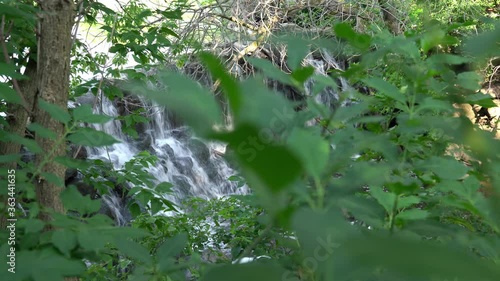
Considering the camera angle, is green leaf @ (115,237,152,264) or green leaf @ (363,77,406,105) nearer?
green leaf @ (115,237,152,264)

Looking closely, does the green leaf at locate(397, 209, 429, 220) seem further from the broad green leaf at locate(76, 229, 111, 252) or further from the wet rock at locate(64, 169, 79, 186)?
the wet rock at locate(64, 169, 79, 186)

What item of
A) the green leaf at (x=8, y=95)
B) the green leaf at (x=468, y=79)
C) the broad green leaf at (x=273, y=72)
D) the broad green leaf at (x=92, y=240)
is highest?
the green leaf at (x=8, y=95)

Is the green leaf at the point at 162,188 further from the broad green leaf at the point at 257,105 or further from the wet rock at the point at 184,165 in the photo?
the wet rock at the point at 184,165

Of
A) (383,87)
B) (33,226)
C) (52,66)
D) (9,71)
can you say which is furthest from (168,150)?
(383,87)

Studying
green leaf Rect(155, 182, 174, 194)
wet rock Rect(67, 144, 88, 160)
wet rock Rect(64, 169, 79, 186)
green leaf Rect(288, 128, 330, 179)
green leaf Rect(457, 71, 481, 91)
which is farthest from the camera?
wet rock Rect(64, 169, 79, 186)

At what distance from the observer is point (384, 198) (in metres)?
0.71

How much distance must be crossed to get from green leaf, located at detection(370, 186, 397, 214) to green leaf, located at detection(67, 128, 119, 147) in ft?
1.74

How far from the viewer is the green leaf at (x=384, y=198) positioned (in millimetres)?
694

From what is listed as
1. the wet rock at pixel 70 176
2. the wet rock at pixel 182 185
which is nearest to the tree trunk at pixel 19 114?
the wet rock at pixel 70 176

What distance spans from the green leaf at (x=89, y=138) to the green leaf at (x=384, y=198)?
0.53m

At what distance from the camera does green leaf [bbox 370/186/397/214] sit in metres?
0.69

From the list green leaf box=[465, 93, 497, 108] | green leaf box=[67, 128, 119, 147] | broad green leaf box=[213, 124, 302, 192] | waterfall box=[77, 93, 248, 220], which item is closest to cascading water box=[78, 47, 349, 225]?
waterfall box=[77, 93, 248, 220]

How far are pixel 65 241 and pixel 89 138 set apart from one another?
27 centimetres

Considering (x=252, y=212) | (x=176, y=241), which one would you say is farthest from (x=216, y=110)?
(x=252, y=212)
